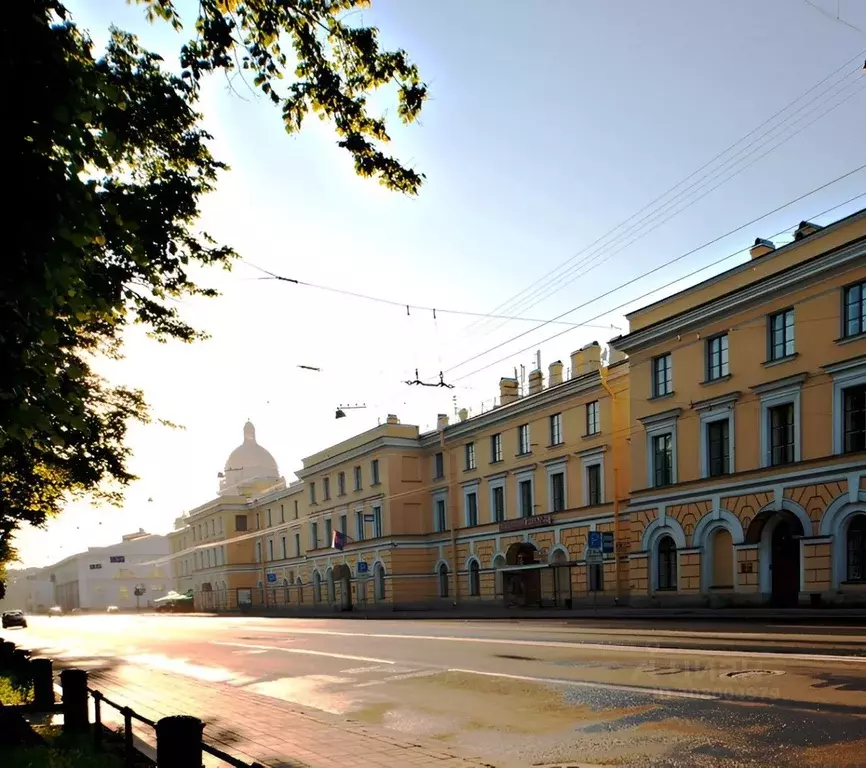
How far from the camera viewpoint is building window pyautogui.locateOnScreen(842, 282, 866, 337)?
23.1 metres

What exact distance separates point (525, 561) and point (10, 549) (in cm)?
2400

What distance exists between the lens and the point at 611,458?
34219mm

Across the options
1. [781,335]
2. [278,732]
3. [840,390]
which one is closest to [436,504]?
[781,335]

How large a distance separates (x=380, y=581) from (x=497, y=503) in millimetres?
12401

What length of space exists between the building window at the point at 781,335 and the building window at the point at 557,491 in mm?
13604

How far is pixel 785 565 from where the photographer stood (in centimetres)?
2589

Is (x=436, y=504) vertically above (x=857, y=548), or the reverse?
(x=857, y=548)

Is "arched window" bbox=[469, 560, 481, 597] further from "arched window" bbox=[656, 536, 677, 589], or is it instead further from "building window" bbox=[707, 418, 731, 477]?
"building window" bbox=[707, 418, 731, 477]

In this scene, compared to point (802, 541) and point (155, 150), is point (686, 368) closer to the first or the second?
point (802, 541)

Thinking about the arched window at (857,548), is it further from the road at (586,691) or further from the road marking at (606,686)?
the road marking at (606,686)

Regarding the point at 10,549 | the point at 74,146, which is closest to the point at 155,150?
the point at 74,146

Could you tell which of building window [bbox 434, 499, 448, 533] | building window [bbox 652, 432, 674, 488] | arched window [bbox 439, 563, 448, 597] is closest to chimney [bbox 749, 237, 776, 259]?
building window [bbox 652, 432, 674, 488]

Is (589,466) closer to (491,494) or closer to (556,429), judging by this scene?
(556,429)

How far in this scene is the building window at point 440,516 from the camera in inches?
1875
